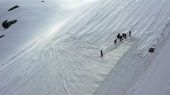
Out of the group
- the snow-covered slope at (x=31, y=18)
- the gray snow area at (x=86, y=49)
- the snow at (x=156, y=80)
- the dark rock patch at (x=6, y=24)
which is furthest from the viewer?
the dark rock patch at (x=6, y=24)

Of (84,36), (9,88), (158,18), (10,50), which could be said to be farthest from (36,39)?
(158,18)

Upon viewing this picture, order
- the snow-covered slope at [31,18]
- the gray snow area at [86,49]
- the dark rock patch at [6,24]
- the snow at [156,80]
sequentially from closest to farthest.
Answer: the snow at [156,80], the gray snow area at [86,49], the snow-covered slope at [31,18], the dark rock patch at [6,24]

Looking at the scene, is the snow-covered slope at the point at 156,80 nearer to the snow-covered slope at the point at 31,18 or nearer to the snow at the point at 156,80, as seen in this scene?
the snow at the point at 156,80

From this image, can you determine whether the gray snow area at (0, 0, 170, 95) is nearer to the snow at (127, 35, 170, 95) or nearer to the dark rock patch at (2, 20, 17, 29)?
the snow at (127, 35, 170, 95)

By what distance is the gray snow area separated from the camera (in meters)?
17.2

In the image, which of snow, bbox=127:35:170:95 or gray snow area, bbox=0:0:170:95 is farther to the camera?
gray snow area, bbox=0:0:170:95

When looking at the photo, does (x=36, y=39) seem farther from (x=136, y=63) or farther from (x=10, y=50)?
(x=136, y=63)

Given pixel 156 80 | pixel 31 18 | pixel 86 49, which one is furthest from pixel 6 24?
pixel 156 80

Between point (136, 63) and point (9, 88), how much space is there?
961 centimetres

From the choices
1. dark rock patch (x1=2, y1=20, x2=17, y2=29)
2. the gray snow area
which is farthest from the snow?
dark rock patch (x1=2, y1=20, x2=17, y2=29)

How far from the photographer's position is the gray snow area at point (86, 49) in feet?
56.4

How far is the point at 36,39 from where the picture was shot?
2594 centimetres

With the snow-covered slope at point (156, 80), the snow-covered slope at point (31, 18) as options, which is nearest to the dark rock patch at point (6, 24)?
the snow-covered slope at point (31, 18)

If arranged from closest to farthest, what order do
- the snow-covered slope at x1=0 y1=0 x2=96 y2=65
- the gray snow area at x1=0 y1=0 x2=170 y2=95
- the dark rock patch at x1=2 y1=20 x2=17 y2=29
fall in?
the gray snow area at x1=0 y1=0 x2=170 y2=95 → the snow-covered slope at x1=0 y1=0 x2=96 y2=65 → the dark rock patch at x1=2 y1=20 x2=17 y2=29
